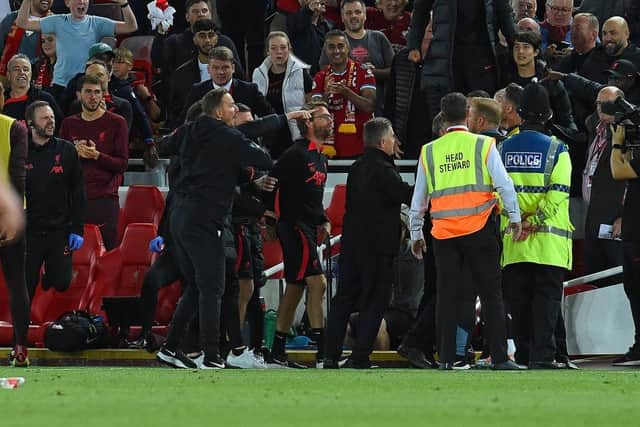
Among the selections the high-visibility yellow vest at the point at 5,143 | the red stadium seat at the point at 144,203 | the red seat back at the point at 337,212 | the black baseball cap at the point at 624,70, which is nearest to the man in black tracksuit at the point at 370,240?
the black baseball cap at the point at 624,70

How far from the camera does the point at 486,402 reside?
8383mm

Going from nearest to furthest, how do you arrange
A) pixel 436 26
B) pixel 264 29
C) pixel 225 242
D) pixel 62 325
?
pixel 225 242 < pixel 62 325 < pixel 436 26 < pixel 264 29

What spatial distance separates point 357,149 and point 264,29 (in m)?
2.73

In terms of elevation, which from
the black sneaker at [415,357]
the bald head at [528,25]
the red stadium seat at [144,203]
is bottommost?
the black sneaker at [415,357]

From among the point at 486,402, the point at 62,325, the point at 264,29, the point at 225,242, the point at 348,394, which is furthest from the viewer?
the point at 264,29

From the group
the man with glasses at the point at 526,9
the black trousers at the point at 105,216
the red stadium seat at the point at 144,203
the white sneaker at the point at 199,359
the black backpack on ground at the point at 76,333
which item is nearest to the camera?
the white sneaker at the point at 199,359

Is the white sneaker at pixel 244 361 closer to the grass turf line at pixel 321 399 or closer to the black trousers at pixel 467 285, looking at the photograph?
the black trousers at pixel 467 285

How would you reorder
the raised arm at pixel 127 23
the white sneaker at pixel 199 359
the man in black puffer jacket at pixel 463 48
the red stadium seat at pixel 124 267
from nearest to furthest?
the white sneaker at pixel 199 359
the red stadium seat at pixel 124 267
the man in black puffer jacket at pixel 463 48
the raised arm at pixel 127 23

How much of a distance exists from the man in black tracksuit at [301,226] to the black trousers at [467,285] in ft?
7.43

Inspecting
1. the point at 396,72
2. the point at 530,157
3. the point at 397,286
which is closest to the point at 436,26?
the point at 396,72

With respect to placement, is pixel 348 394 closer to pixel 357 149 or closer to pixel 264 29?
pixel 357 149

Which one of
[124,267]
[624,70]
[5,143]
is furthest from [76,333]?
[624,70]

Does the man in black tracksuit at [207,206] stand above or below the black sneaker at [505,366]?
above

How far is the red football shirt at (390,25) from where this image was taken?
19.3 meters
